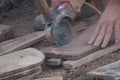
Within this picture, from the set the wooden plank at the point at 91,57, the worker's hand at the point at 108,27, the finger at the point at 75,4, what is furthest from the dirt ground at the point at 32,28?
the finger at the point at 75,4

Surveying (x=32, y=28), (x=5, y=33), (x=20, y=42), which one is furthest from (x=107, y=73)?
(x=32, y=28)

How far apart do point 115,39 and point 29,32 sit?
1031 millimetres

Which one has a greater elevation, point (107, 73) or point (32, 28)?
point (107, 73)

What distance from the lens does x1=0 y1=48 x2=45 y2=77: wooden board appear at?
283 centimetres

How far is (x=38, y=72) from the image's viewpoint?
3.00m

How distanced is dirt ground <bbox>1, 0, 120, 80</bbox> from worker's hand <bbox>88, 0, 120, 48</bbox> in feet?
0.48

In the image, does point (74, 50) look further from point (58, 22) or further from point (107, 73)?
point (107, 73)

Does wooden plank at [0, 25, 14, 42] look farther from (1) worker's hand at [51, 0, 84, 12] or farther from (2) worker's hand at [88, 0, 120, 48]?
(2) worker's hand at [88, 0, 120, 48]

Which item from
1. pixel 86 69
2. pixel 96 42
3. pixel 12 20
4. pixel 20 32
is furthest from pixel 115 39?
pixel 12 20

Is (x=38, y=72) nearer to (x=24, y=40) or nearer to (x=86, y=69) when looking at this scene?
(x=86, y=69)

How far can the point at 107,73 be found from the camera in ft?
9.09

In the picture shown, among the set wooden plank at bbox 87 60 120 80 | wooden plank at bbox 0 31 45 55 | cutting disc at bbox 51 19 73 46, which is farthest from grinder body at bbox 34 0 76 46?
wooden plank at bbox 87 60 120 80

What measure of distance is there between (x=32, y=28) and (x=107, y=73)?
161 cm

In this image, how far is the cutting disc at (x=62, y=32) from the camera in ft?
11.2
